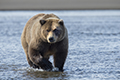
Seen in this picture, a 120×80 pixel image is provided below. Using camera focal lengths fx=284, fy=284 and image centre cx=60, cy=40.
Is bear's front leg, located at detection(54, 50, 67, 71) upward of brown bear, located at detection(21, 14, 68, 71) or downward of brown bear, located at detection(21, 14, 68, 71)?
downward

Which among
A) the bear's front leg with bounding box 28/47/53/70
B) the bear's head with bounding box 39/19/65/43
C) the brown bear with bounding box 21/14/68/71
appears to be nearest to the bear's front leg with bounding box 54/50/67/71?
the brown bear with bounding box 21/14/68/71

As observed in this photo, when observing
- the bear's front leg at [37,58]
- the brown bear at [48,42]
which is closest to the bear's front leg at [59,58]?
the brown bear at [48,42]

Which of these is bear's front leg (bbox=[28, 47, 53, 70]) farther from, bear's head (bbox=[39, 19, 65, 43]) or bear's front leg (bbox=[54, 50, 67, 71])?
bear's head (bbox=[39, 19, 65, 43])

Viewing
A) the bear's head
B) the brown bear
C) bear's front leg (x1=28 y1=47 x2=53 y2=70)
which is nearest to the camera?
the bear's head

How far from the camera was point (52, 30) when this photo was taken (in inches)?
230

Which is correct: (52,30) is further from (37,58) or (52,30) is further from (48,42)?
(37,58)

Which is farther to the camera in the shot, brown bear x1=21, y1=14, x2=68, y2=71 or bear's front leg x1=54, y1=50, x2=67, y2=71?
bear's front leg x1=54, y1=50, x2=67, y2=71

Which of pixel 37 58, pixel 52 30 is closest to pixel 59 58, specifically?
pixel 37 58

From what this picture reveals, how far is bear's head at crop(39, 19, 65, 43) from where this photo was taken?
5709mm

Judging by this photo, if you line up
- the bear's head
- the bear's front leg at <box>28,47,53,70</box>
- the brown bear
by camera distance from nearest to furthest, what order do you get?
1. the bear's head
2. the brown bear
3. the bear's front leg at <box>28,47,53,70</box>

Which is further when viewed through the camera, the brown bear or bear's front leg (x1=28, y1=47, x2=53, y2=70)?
bear's front leg (x1=28, y1=47, x2=53, y2=70)

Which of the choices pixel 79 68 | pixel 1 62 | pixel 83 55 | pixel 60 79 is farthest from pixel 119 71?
pixel 1 62

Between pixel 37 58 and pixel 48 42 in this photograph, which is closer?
pixel 48 42

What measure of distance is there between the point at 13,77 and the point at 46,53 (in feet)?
2.91
